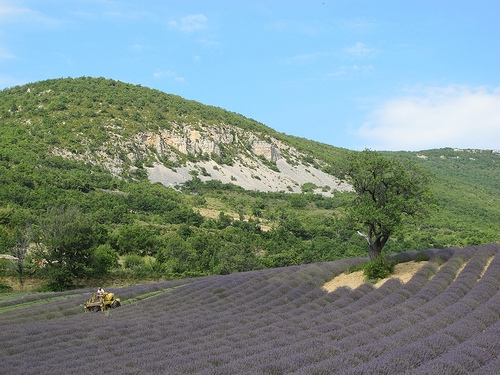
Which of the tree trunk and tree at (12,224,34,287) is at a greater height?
the tree trunk

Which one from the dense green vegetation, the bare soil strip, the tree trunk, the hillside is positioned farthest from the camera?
the hillside

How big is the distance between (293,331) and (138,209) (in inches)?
2929

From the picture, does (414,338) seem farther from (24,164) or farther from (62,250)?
(24,164)

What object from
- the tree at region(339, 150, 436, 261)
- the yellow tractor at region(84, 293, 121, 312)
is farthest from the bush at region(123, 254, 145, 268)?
the tree at region(339, 150, 436, 261)

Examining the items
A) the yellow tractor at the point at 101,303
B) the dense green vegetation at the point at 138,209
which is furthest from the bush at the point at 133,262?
the yellow tractor at the point at 101,303

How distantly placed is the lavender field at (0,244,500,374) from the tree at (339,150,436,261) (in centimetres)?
297

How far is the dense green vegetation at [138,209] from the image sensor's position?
131 feet

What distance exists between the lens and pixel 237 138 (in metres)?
155

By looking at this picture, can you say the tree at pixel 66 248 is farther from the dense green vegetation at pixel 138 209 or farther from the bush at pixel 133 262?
the bush at pixel 133 262

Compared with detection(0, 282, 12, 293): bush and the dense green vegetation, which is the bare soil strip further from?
detection(0, 282, 12, 293): bush

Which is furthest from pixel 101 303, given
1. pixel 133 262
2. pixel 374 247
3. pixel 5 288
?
pixel 133 262

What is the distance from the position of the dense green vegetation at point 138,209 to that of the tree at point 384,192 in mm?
1047

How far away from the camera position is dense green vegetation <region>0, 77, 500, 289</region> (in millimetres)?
40031

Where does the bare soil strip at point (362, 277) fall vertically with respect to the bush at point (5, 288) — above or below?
above
